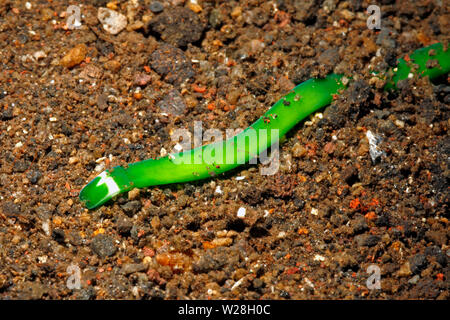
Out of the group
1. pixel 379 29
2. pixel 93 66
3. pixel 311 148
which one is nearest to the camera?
pixel 311 148

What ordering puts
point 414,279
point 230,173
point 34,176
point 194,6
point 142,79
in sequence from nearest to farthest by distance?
point 414,279 → point 34,176 → point 230,173 → point 142,79 → point 194,6

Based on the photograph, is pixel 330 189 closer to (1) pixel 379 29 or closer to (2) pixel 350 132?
(2) pixel 350 132

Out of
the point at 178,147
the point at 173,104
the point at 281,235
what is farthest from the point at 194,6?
the point at 281,235

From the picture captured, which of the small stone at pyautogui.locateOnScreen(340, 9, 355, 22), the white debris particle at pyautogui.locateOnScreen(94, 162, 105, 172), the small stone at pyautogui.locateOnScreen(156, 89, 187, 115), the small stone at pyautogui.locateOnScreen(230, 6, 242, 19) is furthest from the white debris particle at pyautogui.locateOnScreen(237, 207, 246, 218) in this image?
the small stone at pyautogui.locateOnScreen(340, 9, 355, 22)

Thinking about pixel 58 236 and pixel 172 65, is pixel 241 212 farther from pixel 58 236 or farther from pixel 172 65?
pixel 172 65

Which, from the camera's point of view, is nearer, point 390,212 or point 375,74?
point 390,212

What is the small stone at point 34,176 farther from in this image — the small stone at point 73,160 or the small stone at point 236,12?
the small stone at point 236,12

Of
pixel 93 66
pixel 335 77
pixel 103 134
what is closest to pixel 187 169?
pixel 103 134

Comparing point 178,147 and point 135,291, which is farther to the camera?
point 178,147
